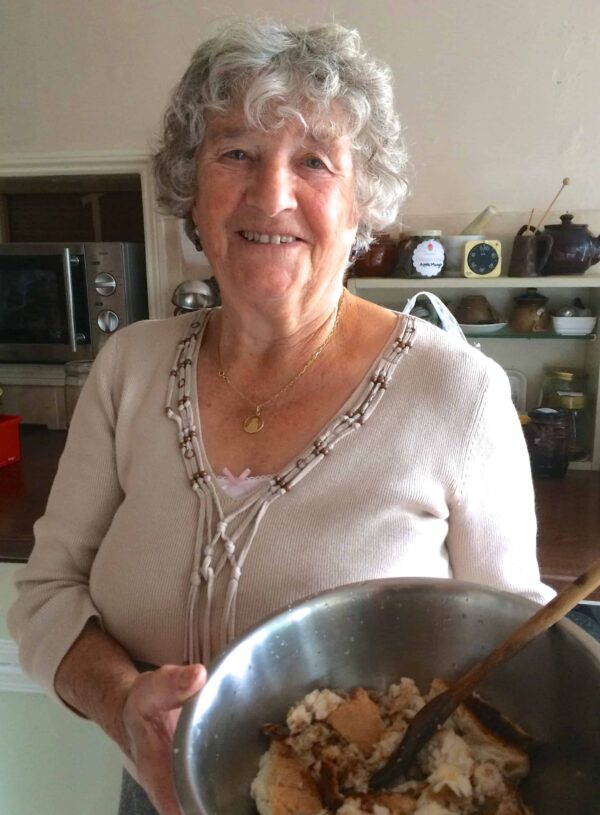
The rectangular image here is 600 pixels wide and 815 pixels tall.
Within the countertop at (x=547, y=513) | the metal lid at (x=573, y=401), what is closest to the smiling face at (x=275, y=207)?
the countertop at (x=547, y=513)

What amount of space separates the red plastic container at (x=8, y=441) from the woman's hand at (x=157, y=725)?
136cm

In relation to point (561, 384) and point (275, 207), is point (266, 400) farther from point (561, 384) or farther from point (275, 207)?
point (561, 384)

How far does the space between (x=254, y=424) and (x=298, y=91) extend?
0.42 m

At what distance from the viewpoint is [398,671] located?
0.67 metres

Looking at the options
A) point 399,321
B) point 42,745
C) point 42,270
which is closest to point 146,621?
point 399,321

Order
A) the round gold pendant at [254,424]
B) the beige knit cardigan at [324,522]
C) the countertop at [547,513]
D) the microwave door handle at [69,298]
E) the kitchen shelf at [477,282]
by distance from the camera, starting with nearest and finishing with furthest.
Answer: the beige knit cardigan at [324,522], the round gold pendant at [254,424], the countertop at [547,513], the kitchen shelf at [477,282], the microwave door handle at [69,298]

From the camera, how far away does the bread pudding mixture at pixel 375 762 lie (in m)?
0.54

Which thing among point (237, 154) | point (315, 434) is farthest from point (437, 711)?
point (237, 154)

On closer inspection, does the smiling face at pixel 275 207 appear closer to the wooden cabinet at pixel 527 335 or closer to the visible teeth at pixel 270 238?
the visible teeth at pixel 270 238

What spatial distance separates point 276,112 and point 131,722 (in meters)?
0.69

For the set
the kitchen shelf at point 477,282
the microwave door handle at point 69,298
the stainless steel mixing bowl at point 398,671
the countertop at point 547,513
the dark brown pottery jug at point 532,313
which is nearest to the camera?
the stainless steel mixing bowl at point 398,671

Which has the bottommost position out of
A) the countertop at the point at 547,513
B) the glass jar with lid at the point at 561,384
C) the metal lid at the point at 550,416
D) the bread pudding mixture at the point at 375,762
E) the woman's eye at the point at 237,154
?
the countertop at the point at 547,513

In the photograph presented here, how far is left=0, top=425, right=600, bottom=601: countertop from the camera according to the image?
1286 mm

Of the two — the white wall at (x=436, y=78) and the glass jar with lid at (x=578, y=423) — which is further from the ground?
the white wall at (x=436, y=78)
